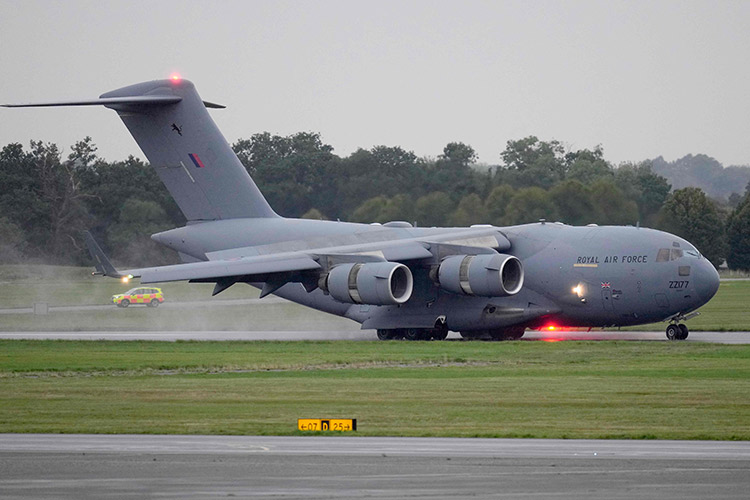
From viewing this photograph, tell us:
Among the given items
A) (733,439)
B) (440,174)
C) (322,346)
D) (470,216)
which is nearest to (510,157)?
(440,174)

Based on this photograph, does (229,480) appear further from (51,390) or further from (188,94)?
(188,94)

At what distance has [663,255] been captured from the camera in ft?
104

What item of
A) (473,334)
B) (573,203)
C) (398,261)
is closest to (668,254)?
(473,334)

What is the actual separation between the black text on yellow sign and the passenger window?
17526mm

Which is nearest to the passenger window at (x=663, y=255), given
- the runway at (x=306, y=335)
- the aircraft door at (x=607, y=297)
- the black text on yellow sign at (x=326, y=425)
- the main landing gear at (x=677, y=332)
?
the aircraft door at (x=607, y=297)

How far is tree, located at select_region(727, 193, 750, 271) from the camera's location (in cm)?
4938

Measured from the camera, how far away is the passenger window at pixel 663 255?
104 ft

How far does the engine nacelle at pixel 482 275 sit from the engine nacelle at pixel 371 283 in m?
1.02

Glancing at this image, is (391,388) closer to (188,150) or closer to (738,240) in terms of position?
(188,150)

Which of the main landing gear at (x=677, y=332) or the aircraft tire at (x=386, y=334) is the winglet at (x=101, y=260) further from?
the main landing gear at (x=677, y=332)

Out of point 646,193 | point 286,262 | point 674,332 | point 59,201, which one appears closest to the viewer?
point 674,332

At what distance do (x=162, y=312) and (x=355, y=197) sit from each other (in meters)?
10.3

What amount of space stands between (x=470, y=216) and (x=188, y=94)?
11809 mm

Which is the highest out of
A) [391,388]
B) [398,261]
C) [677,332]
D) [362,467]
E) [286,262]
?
[286,262]
